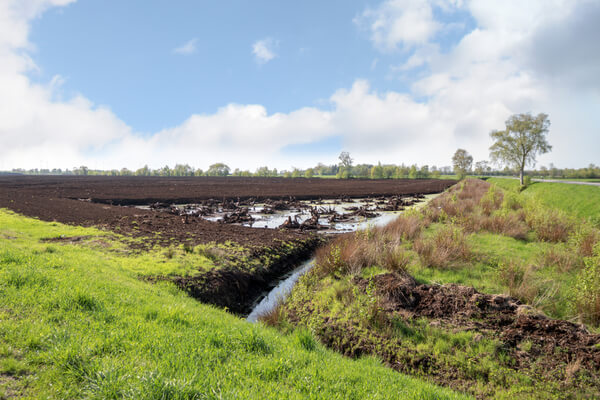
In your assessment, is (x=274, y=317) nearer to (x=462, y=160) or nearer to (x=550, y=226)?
(x=550, y=226)

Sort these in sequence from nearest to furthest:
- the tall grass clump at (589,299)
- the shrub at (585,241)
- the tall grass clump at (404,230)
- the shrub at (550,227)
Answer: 1. the tall grass clump at (589,299)
2. the shrub at (585,241)
3. the shrub at (550,227)
4. the tall grass clump at (404,230)

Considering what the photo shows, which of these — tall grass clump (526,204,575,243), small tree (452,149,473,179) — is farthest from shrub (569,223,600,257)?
small tree (452,149,473,179)

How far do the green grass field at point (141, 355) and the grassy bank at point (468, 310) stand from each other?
1393 mm

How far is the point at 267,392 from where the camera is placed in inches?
145

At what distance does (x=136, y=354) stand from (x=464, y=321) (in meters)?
7.45

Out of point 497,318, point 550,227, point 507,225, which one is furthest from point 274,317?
point 550,227

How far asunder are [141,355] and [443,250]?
35.3 feet

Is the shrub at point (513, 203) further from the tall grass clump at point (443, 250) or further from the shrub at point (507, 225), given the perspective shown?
the tall grass clump at point (443, 250)

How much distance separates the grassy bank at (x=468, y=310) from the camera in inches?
227

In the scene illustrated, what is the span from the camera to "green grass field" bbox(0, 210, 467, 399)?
3.48m

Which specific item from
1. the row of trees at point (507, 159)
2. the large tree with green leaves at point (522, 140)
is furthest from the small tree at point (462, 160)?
the large tree with green leaves at point (522, 140)

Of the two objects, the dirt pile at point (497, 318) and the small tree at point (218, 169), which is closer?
the dirt pile at point (497, 318)

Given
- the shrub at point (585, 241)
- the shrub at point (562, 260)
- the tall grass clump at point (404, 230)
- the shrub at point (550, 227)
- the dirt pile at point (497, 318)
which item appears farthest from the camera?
the tall grass clump at point (404, 230)

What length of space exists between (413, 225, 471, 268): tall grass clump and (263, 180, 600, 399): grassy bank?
0.04 metres
